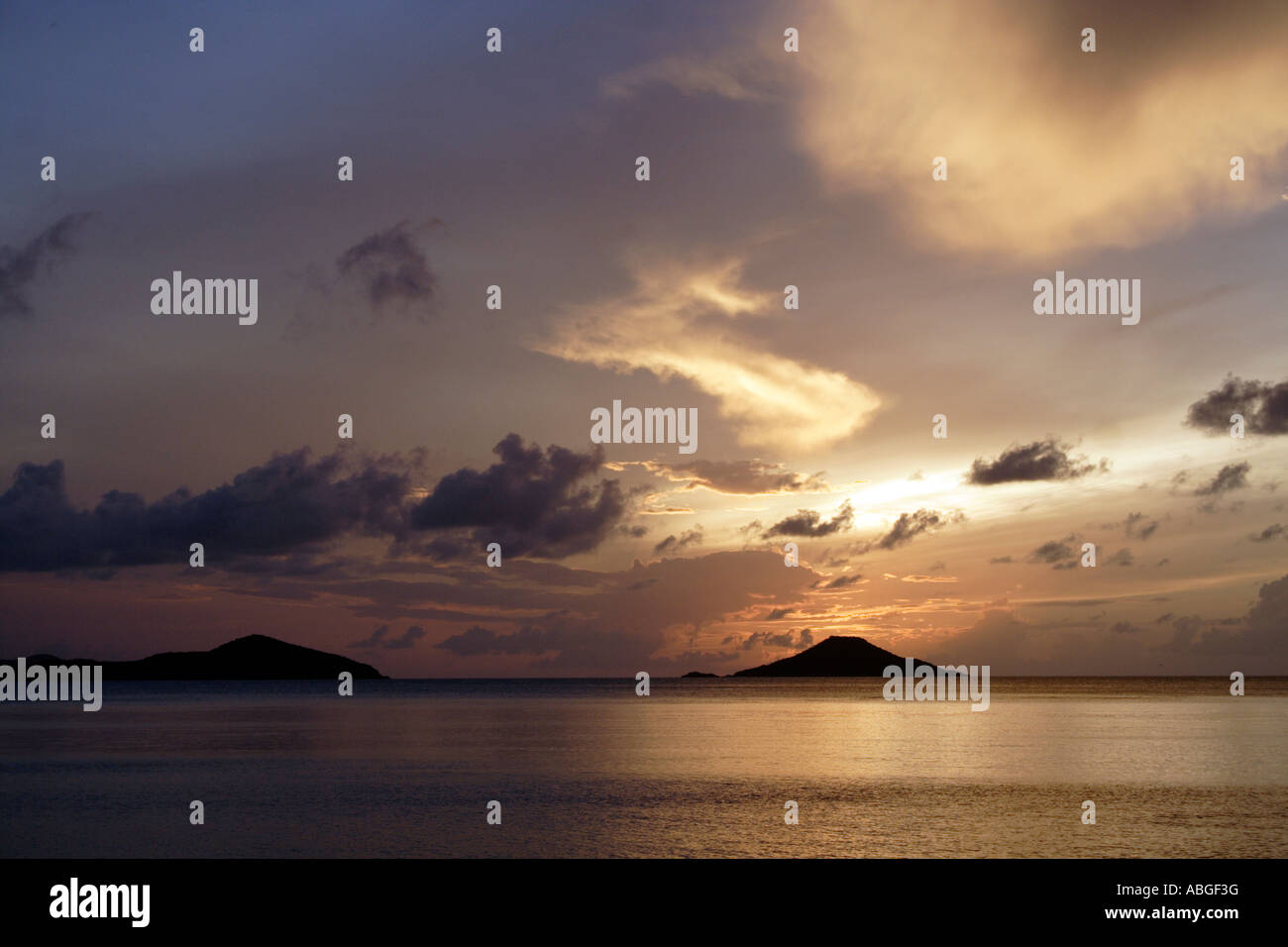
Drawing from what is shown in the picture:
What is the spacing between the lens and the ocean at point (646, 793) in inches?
1237

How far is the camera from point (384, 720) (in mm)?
109688

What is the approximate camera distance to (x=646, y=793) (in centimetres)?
4325

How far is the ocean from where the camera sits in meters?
31.4

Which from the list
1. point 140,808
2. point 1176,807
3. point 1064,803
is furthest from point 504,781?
point 1176,807
